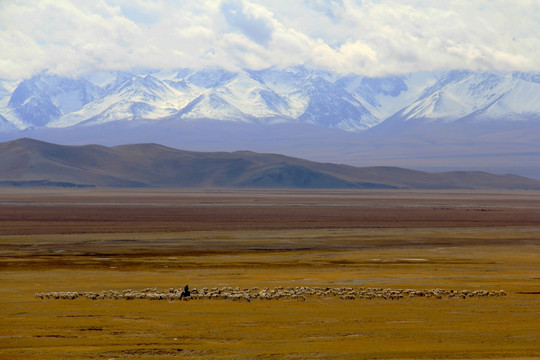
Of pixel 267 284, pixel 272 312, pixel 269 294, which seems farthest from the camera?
pixel 267 284

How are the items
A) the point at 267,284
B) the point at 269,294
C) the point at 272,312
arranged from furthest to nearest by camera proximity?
the point at 267,284
the point at 269,294
the point at 272,312

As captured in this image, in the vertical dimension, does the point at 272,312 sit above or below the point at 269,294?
below

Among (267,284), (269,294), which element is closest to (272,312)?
(269,294)

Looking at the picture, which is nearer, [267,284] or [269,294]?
[269,294]

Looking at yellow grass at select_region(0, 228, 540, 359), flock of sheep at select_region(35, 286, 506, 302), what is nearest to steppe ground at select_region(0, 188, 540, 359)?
yellow grass at select_region(0, 228, 540, 359)

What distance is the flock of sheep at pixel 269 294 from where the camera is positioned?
32.0 m

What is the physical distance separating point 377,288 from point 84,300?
11118mm

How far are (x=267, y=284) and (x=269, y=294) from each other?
4.47 m

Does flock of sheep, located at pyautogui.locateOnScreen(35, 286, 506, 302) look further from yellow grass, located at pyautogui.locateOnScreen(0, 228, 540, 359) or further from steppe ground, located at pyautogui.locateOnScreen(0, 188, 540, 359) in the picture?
yellow grass, located at pyautogui.locateOnScreen(0, 228, 540, 359)

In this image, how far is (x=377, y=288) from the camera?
3484 cm

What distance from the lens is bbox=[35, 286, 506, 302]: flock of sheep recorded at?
1260 inches

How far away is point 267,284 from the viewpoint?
3688cm

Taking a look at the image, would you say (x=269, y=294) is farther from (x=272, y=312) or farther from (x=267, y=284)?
(x=267, y=284)

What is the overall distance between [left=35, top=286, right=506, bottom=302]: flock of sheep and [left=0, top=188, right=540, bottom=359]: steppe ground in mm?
673
